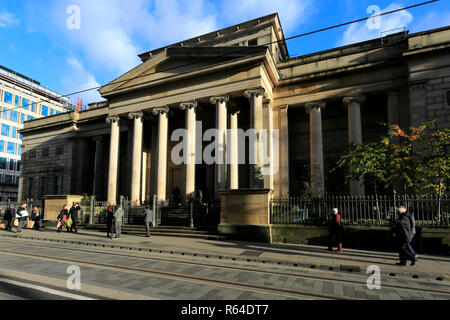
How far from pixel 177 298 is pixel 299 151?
19213 millimetres

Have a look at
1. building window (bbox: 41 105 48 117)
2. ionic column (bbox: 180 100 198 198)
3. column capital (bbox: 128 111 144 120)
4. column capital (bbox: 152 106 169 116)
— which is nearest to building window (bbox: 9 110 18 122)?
building window (bbox: 41 105 48 117)

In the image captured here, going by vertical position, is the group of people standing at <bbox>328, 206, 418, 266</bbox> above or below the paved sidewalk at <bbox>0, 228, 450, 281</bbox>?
above

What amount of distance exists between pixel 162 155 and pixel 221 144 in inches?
192

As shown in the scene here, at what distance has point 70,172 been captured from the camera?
30438 millimetres

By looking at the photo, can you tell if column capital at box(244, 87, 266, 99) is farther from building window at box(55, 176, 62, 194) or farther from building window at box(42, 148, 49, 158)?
building window at box(42, 148, 49, 158)

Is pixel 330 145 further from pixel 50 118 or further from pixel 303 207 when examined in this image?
pixel 50 118

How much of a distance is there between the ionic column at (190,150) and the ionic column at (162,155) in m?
1.75

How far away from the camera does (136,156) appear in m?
21.6

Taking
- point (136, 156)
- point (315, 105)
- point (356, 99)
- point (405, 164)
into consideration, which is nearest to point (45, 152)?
point (136, 156)

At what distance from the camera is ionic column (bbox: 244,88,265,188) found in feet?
55.2

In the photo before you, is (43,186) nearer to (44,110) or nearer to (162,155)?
(162,155)

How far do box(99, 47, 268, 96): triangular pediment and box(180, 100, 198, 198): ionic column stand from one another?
2326 mm

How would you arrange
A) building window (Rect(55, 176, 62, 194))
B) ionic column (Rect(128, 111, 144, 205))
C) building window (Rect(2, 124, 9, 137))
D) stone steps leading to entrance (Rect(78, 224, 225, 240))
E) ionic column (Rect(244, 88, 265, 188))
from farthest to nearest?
1. building window (Rect(2, 124, 9, 137))
2. building window (Rect(55, 176, 62, 194))
3. ionic column (Rect(128, 111, 144, 205))
4. ionic column (Rect(244, 88, 265, 188))
5. stone steps leading to entrance (Rect(78, 224, 225, 240))
